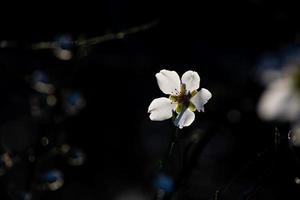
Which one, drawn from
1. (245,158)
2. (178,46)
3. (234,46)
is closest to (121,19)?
(178,46)

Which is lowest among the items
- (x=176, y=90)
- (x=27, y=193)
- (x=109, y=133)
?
(x=109, y=133)

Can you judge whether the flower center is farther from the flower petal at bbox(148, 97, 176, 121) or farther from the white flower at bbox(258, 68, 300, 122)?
the white flower at bbox(258, 68, 300, 122)

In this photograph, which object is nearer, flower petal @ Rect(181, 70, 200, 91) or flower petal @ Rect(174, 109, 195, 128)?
flower petal @ Rect(174, 109, 195, 128)

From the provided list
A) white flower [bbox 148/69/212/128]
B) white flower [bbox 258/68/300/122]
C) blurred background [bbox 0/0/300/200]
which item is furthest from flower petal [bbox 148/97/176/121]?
blurred background [bbox 0/0/300/200]

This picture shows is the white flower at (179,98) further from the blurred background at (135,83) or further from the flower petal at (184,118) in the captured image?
the blurred background at (135,83)

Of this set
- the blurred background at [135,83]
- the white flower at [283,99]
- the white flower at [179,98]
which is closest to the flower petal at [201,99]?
the white flower at [179,98]

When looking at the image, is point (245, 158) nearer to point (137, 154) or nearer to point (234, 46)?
point (137, 154)

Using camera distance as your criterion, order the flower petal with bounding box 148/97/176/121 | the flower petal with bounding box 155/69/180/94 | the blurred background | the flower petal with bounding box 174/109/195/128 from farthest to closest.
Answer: the blurred background
the flower petal with bounding box 155/69/180/94
the flower petal with bounding box 148/97/176/121
the flower petal with bounding box 174/109/195/128
